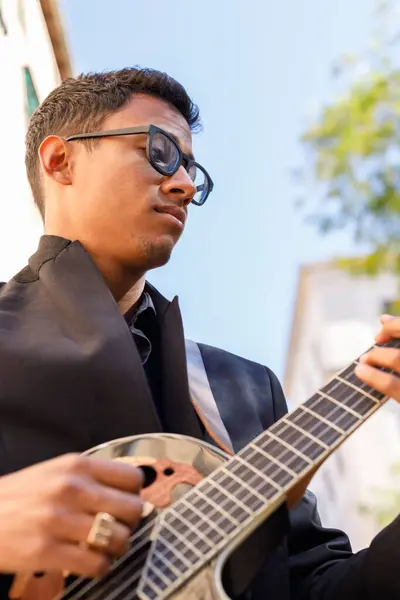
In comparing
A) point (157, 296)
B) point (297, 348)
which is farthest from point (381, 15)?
point (297, 348)

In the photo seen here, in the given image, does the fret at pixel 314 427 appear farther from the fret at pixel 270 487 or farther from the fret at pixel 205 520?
the fret at pixel 205 520

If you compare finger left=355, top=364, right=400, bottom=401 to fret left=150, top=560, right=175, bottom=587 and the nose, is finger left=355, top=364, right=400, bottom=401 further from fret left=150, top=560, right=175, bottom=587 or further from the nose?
the nose

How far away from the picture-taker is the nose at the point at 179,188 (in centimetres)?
219

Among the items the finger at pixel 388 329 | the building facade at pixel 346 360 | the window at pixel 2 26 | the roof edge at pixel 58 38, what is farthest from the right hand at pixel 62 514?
the building facade at pixel 346 360

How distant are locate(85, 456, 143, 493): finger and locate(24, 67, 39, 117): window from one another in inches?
153

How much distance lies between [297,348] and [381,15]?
61.6ft

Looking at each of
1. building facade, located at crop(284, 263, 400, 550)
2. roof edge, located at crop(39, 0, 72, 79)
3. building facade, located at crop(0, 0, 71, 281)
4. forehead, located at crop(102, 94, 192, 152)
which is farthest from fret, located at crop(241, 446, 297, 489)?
building facade, located at crop(284, 263, 400, 550)

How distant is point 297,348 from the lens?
2583cm

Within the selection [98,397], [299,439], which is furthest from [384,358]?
[98,397]

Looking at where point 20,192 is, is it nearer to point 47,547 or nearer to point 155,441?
point 155,441

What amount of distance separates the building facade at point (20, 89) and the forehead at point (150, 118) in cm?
134

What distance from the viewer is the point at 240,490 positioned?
147 centimetres

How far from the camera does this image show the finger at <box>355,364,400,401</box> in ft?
5.23

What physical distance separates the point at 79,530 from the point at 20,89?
157 inches
